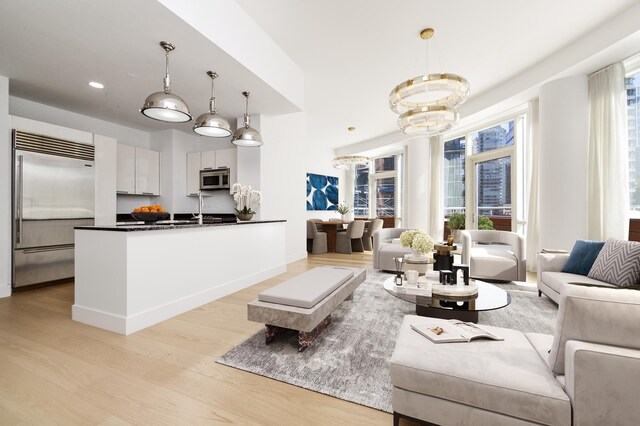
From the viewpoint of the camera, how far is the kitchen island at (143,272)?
257cm

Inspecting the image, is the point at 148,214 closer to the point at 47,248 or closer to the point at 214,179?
the point at 47,248

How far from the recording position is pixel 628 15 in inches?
126

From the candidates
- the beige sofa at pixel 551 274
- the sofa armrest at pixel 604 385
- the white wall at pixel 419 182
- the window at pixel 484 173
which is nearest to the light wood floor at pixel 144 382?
the sofa armrest at pixel 604 385

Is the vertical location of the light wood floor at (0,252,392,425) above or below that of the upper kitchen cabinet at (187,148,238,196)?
below

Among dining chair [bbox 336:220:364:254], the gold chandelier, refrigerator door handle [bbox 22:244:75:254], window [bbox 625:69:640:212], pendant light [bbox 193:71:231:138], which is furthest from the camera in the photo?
dining chair [bbox 336:220:364:254]

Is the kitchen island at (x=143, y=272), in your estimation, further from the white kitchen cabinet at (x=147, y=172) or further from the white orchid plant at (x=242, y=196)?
the white kitchen cabinet at (x=147, y=172)

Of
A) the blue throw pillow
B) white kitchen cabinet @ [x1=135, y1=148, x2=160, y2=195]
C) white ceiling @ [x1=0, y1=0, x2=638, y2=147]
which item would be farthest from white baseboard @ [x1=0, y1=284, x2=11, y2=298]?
the blue throw pillow

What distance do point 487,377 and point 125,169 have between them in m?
6.35

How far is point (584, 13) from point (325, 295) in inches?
177

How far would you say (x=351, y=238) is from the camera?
293 inches

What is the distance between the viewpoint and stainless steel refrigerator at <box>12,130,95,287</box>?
3.83m

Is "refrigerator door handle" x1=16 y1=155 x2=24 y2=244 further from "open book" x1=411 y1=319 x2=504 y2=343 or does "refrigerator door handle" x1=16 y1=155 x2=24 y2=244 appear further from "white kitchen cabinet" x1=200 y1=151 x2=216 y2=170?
"open book" x1=411 y1=319 x2=504 y2=343

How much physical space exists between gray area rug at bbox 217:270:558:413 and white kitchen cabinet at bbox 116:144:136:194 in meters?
4.62

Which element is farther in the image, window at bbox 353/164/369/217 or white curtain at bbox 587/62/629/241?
window at bbox 353/164/369/217
